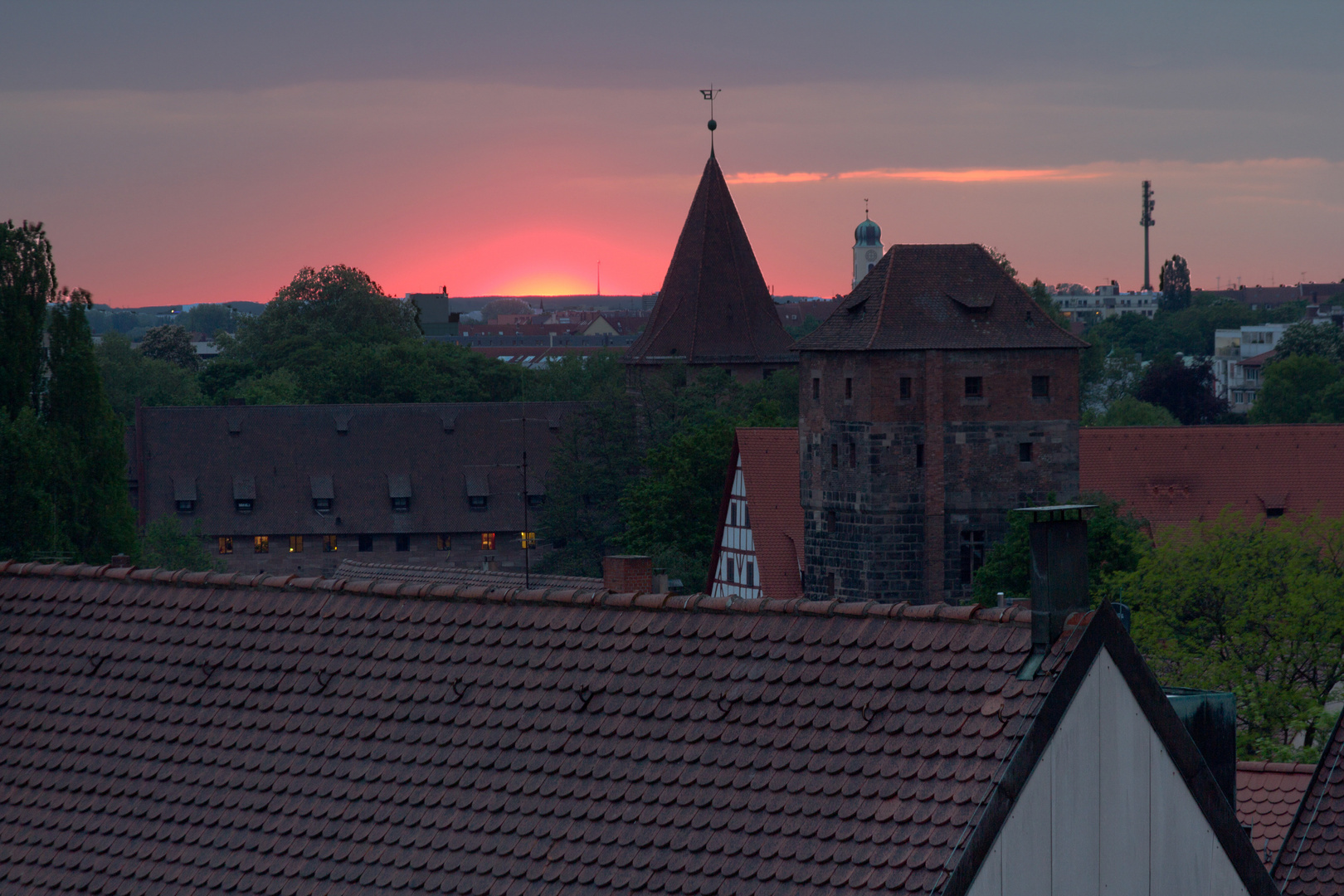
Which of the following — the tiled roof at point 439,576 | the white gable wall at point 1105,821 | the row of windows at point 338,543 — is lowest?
the row of windows at point 338,543

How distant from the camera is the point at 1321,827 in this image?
12695 millimetres

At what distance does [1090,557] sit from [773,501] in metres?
14.0

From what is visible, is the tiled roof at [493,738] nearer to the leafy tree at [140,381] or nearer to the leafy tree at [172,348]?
the leafy tree at [140,381]

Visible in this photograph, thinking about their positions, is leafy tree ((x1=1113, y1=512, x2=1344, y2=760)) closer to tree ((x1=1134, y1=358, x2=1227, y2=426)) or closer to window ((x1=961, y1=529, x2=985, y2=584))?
window ((x1=961, y1=529, x2=985, y2=584))

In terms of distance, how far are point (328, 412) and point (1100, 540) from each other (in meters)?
48.4

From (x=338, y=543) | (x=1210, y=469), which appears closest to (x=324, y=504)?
(x=338, y=543)

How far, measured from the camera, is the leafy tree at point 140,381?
107 meters

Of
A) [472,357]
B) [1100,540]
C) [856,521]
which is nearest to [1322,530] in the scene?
[1100,540]

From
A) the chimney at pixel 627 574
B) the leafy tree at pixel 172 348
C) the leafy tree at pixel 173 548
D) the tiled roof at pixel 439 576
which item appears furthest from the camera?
the leafy tree at pixel 172 348

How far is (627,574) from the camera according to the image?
12.8 meters

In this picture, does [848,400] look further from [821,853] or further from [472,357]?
[472,357]

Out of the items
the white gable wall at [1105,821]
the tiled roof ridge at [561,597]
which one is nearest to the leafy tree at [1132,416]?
the tiled roof ridge at [561,597]

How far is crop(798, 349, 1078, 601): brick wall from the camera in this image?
45.8 m

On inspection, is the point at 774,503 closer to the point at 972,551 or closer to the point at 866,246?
the point at 972,551
